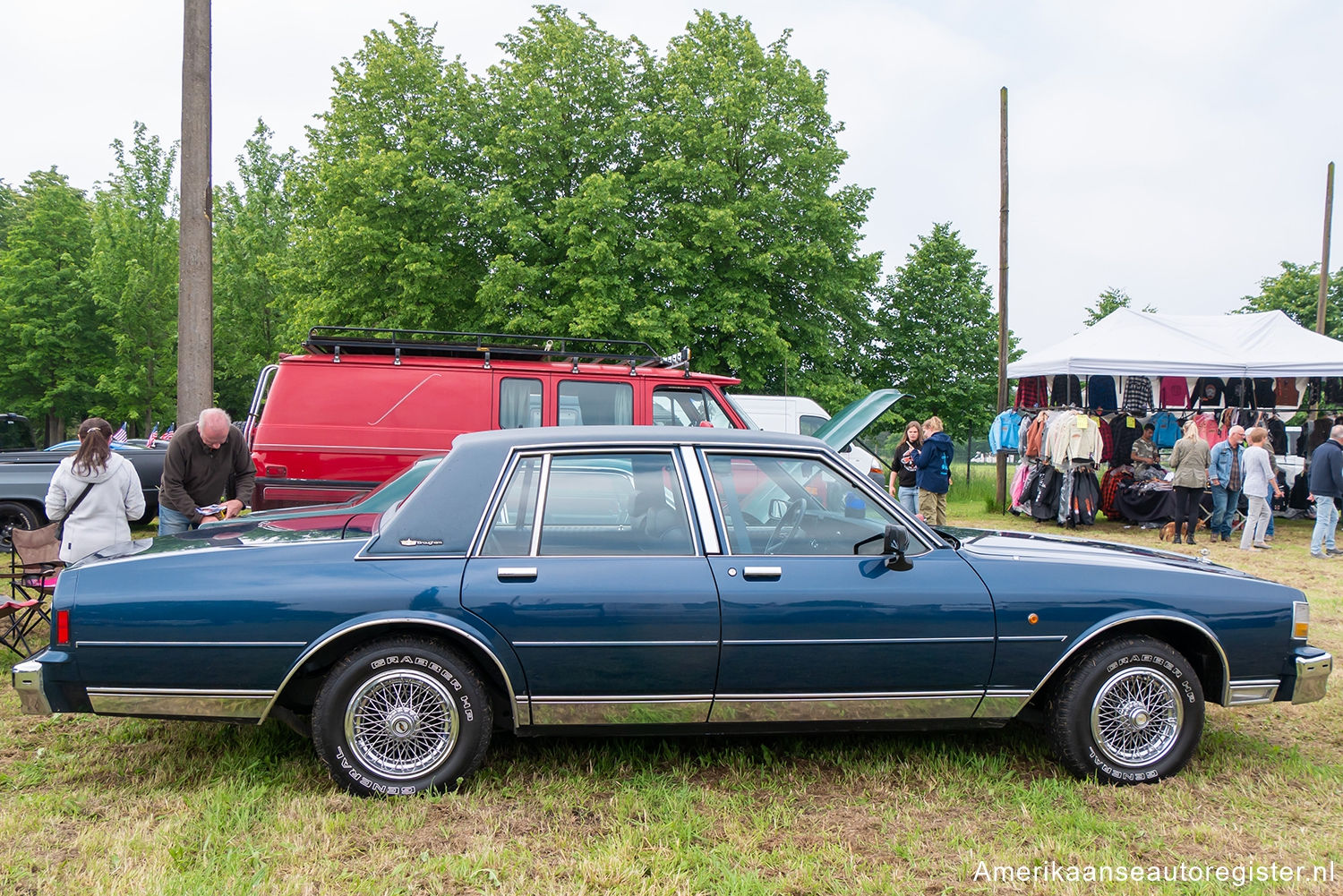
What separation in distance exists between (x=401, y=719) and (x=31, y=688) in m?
1.37

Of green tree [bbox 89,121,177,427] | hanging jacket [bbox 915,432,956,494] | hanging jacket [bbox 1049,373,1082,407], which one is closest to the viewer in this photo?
hanging jacket [bbox 915,432,956,494]

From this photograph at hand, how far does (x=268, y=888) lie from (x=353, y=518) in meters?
1.82

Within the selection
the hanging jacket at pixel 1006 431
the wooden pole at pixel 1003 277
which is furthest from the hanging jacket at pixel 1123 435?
the wooden pole at pixel 1003 277

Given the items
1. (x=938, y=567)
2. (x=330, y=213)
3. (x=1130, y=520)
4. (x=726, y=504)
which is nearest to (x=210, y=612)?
(x=726, y=504)

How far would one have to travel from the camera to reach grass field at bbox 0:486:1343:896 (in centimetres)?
297

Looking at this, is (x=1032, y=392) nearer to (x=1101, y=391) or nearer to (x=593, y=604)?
(x=1101, y=391)

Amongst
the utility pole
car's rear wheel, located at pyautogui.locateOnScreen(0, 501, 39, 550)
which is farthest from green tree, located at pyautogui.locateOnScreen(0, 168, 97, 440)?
the utility pole

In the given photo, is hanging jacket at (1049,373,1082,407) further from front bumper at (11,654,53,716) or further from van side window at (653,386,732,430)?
front bumper at (11,654,53,716)

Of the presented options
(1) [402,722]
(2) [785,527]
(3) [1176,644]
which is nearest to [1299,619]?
(3) [1176,644]

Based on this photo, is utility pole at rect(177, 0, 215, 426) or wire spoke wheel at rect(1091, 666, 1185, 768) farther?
utility pole at rect(177, 0, 215, 426)

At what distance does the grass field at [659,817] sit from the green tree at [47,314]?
30.8m

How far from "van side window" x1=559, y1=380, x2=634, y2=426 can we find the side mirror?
16.5 feet

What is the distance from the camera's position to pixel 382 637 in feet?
11.5

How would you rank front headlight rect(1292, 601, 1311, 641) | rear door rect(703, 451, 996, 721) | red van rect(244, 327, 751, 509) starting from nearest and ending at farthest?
rear door rect(703, 451, 996, 721)
front headlight rect(1292, 601, 1311, 641)
red van rect(244, 327, 751, 509)
